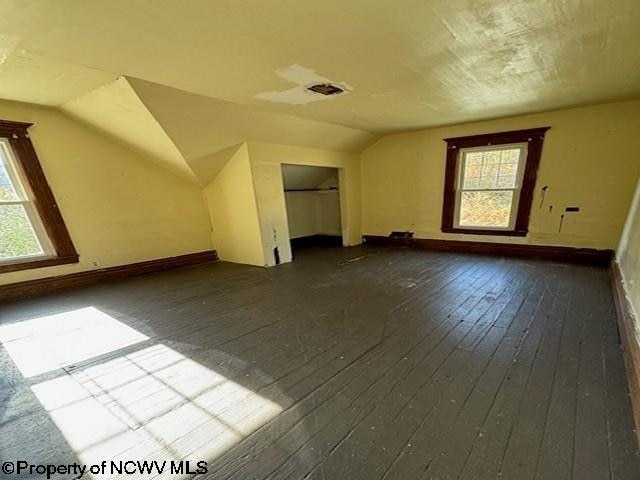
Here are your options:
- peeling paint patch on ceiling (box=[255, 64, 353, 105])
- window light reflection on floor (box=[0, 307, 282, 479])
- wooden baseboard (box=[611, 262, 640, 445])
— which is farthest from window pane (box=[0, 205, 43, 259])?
wooden baseboard (box=[611, 262, 640, 445])

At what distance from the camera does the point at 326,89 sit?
2.51 m

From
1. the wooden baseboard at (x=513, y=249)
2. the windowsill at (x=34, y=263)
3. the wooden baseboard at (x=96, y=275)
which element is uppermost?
the windowsill at (x=34, y=263)

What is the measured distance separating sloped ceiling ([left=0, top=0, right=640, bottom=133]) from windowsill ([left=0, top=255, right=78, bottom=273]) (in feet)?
6.44

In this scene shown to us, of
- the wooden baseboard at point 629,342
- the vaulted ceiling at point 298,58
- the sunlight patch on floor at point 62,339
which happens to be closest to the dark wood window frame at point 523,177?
the vaulted ceiling at point 298,58

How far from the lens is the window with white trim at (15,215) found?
125 inches

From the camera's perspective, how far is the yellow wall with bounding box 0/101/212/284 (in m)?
3.34

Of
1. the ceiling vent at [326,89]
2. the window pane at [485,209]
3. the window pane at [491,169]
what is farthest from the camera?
the window pane at [485,209]

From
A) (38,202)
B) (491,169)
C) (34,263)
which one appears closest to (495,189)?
(491,169)

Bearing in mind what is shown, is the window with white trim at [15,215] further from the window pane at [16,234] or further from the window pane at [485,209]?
the window pane at [485,209]

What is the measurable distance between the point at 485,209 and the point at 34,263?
6659 millimetres

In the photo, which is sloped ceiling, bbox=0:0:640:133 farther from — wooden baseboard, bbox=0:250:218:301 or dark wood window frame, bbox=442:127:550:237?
wooden baseboard, bbox=0:250:218:301

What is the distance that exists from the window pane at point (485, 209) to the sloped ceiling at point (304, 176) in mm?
2736

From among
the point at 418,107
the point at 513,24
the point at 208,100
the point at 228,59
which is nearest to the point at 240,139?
the point at 208,100

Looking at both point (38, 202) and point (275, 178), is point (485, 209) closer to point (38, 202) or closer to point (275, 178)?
point (275, 178)
